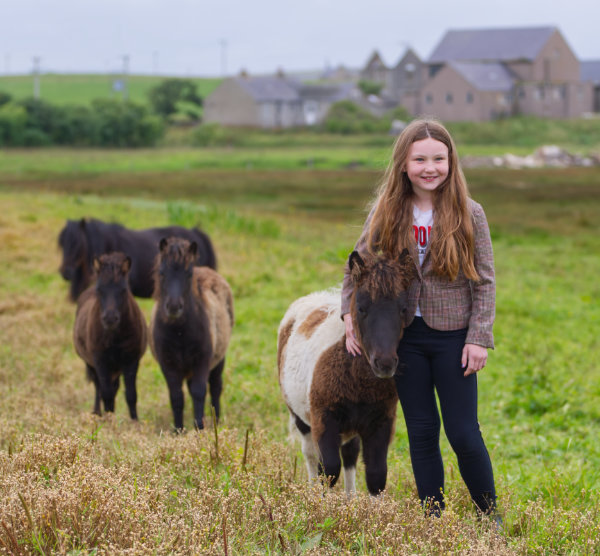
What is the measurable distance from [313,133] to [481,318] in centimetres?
7586

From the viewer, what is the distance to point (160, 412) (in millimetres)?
7793

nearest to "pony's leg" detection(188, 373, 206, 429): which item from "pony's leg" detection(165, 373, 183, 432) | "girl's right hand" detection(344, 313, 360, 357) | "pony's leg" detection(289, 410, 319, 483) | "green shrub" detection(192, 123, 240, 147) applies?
"pony's leg" detection(165, 373, 183, 432)

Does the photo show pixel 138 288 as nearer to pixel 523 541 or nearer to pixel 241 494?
pixel 241 494

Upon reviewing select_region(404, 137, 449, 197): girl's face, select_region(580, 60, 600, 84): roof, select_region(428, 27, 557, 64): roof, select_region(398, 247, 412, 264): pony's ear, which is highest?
select_region(428, 27, 557, 64): roof

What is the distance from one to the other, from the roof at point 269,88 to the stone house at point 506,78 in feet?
51.4

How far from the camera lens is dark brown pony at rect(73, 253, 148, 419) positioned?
24.0 ft

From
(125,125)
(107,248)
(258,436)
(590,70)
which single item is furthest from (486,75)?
(258,436)

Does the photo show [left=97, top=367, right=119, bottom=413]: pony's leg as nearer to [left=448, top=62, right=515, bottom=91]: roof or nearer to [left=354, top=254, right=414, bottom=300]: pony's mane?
[left=354, top=254, right=414, bottom=300]: pony's mane

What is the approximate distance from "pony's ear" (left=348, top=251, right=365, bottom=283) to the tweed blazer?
31cm

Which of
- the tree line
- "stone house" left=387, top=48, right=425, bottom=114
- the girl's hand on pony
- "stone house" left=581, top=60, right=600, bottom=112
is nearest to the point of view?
the girl's hand on pony

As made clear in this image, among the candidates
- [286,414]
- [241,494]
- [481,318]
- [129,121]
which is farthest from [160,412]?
[129,121]

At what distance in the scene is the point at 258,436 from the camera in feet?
17.1

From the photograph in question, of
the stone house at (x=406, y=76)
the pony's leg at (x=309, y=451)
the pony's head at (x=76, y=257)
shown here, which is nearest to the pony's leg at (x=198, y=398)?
the pony's leg at (x=309, y=451)

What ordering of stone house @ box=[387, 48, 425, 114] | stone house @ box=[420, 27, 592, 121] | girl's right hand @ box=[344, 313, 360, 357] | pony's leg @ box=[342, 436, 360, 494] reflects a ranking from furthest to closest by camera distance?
1. stone house @ box=[387, 48, 425, 114]
2. stone house @ box=[420, 27, 592, 121]
3. pony's leg @ box=[342, 436, 360, 494]
4. girl's right hand @ box=[344, 313, 360, 357]
